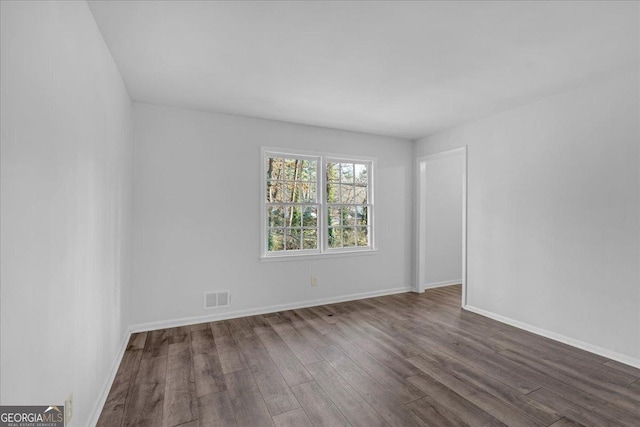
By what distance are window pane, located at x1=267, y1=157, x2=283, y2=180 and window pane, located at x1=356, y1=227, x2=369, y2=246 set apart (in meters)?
1.56

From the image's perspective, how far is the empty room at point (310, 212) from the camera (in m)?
1.43

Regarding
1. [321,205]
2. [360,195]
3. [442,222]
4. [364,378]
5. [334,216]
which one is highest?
[360,195]

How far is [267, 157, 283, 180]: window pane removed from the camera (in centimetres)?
412

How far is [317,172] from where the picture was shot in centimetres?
441

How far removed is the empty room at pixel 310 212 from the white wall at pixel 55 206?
0.05 ft

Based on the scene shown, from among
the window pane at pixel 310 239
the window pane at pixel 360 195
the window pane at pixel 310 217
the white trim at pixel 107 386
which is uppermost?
the window pane at pixel 360 195

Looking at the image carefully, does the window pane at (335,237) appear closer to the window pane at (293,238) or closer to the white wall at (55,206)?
the window pane at (293,238)

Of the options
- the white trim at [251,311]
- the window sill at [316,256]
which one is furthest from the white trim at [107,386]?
the window sill at [316,256]

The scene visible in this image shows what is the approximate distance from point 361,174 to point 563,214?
2.61m

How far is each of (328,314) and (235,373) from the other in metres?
1.67

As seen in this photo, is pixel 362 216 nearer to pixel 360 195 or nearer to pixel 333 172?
pixel 360 195

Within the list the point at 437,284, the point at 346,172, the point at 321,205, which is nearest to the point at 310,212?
the point at 321,205

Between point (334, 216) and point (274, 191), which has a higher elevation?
point (274, 191)

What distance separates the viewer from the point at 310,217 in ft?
14.3
